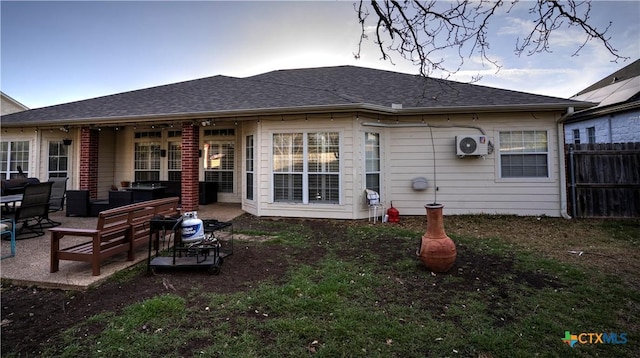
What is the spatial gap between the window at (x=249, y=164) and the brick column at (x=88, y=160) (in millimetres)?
4983

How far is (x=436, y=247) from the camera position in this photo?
13.1 ft

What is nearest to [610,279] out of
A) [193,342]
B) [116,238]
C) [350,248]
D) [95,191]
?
[350,248]

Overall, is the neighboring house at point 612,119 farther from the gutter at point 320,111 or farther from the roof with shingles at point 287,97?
the roof with shingles at point 287,97

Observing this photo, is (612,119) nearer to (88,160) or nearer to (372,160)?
(372,160)

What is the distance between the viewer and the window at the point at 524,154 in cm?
803

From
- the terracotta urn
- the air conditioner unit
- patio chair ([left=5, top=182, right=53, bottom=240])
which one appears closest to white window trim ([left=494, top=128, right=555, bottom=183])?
the air conditioner unit

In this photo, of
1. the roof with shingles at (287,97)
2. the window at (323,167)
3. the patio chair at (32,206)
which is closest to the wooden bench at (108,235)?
the patio chair at (32,206)

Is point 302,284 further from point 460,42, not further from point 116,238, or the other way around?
point 460,42

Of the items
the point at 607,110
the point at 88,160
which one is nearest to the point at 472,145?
the point at 607,110

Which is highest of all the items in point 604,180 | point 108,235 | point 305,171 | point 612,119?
point 612,119

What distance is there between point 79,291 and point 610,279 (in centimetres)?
642

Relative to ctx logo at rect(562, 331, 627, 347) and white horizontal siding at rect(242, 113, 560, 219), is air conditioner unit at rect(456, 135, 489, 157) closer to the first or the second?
white horizontal siding at rect(242, 113, 560, 219)

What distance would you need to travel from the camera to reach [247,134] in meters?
8.89

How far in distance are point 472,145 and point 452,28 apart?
4836 millimetres
